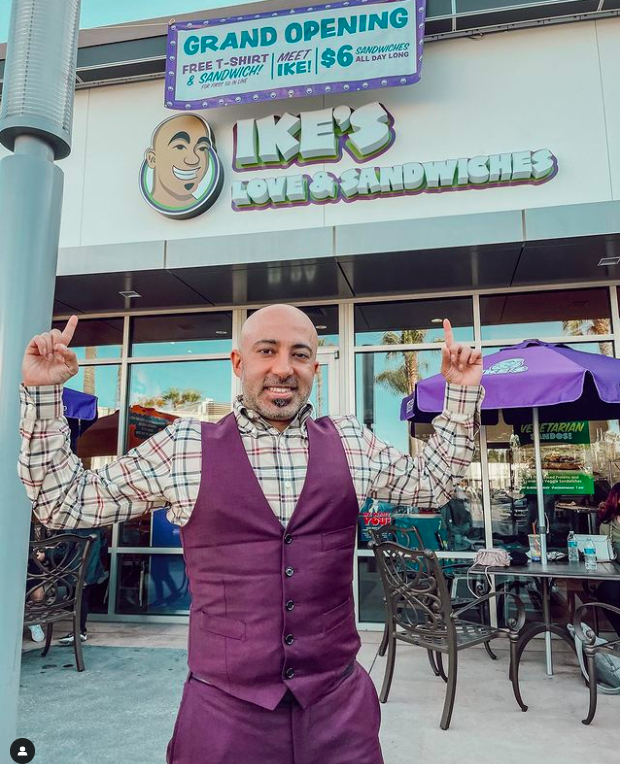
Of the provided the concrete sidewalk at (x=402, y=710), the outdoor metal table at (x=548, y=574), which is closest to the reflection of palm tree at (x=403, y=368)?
the outdoor metal table at (x=548, y=574)

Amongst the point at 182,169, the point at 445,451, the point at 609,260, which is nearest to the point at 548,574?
the point at 609,260

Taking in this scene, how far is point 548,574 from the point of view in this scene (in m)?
4.24

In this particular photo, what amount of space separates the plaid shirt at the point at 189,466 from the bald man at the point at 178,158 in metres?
5.03

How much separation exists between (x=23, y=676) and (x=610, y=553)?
455 cm

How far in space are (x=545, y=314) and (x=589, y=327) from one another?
1.41 feet

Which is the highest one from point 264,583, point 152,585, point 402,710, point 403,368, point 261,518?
point 403,368

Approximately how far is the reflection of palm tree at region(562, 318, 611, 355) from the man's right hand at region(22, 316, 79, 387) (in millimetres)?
5598

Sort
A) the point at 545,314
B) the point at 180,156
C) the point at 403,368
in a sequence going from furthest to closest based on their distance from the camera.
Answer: the point at 403,368 < the point at 180,156 < the point at 545,314

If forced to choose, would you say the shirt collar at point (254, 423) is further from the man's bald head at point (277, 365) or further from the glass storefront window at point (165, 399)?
the glass storefront window at point (165, 399)

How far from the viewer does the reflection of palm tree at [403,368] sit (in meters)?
6.24

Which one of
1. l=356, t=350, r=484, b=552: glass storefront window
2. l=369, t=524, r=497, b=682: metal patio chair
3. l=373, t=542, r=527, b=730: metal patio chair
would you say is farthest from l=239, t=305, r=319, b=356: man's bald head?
l=356, t=350, r=484, b=552: glass storefront window

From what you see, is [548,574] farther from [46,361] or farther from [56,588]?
[46,361]

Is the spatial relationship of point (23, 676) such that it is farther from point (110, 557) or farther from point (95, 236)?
point (95, 236)

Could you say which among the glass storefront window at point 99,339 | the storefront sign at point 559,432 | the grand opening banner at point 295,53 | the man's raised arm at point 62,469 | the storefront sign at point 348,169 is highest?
the grand opening banner at point 295,53
